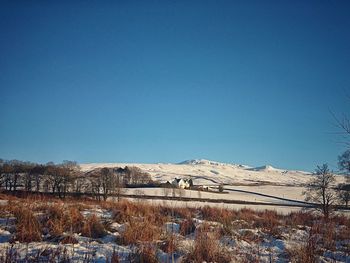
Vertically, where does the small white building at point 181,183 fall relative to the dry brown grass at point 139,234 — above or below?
below

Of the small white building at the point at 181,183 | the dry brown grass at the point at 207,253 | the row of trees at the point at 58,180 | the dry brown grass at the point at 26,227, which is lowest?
the small white building at the point at 181,183

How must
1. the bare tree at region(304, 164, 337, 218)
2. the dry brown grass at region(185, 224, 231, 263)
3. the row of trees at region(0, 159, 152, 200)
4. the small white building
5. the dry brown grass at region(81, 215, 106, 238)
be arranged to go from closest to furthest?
1. the dry brown grass at region(185, 224, 231, 263)
2. the dry brown grass at region(81, 215, 106, 238)
3. the bare tree at region(304, 164, 337, 218)
4. the row of trees at region(0, 159, 152, 200)
5. the small white building

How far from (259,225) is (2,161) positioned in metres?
87.3

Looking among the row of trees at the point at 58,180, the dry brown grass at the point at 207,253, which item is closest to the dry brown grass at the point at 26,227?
the dry brown grass at the point at 207,253

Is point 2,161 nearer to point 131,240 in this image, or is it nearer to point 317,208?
point 317,208

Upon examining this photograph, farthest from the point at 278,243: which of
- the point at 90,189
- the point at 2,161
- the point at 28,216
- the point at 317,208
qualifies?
the point at 2,161

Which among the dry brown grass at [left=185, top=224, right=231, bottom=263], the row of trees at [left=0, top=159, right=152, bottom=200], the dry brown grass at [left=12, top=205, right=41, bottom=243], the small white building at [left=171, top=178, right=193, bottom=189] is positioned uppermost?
the dry brown grass at [left=12, top=205, right=41, bottom=243]

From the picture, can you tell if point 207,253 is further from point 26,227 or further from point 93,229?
point 26,227

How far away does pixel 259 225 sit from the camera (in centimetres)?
1139

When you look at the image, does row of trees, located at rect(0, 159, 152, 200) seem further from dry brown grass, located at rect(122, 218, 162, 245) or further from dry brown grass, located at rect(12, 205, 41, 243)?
dry brown grass, located at rect(122, 218, 162, 245)

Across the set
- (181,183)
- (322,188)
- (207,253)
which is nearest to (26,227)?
(207,253)

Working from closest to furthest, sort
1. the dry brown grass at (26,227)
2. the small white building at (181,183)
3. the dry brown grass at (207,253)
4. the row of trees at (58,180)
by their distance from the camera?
the dry brown grass at (207,253), the dry brown grass at (26,227), the row of trees at (58,180), the small white building at (181,183)

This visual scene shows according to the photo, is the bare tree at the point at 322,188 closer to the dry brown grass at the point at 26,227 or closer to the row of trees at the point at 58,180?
the row of trees at the point at 58,180

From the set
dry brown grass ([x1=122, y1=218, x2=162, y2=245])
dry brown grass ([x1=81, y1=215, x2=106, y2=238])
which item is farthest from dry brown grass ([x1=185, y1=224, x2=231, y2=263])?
dry brown grass ([x1=81, y1=215, x2=106, y2=238])
